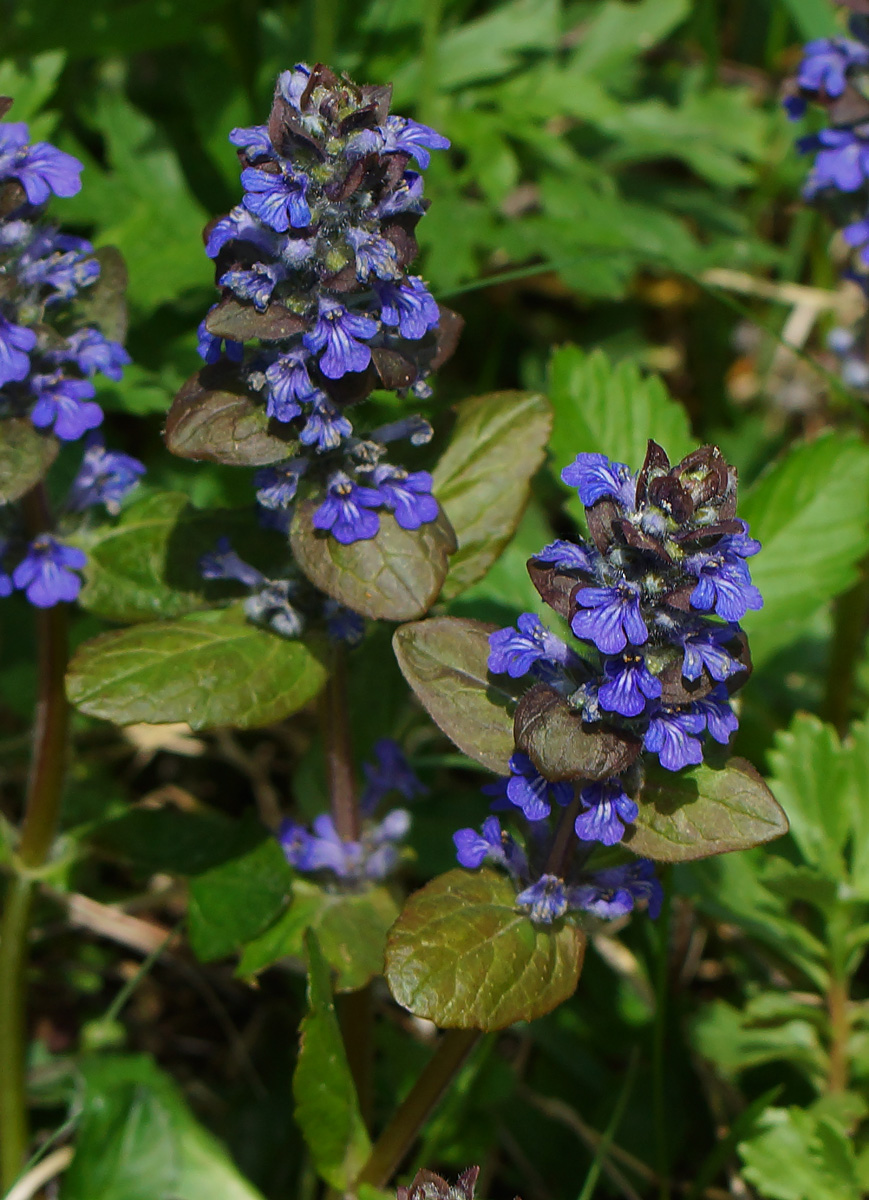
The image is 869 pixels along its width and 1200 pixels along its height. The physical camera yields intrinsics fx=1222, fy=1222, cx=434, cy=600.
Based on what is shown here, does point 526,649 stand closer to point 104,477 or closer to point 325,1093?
point 325,1093

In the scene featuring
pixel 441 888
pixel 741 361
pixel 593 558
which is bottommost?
pixel 741 361

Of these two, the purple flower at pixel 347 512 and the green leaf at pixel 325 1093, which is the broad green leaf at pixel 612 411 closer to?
the purple flower at pixel 347 512

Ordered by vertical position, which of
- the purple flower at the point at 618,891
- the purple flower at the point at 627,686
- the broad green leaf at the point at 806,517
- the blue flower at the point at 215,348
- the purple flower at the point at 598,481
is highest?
the purple flower at the point at 598,481

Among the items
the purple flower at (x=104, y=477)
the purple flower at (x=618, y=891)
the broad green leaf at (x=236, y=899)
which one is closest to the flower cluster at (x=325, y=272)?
the purple flower at (x=104, y=477)

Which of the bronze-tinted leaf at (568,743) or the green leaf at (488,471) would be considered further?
the green leaf at (488,471)

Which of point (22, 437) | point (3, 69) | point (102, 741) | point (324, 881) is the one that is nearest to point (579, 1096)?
point (324, 881)

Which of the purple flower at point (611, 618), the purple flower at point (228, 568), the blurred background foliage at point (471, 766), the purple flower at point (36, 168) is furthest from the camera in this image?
the blurred background foliage at point (471, 766)

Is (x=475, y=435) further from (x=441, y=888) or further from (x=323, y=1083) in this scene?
(x=323, y=1083)
